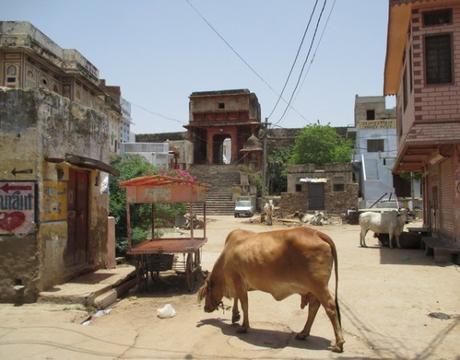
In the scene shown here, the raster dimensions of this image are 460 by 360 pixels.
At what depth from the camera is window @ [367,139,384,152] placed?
1598 inches

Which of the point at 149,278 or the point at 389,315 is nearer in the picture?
the point at 389,315

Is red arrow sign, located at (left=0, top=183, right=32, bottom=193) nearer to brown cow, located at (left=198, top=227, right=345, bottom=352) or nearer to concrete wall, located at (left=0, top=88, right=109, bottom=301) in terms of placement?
concrete wall, located at (left=0, top=88, right=109, bottom=301)

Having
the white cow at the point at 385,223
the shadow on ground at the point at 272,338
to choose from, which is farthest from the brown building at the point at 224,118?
the shadow on ground at the point at 272,338

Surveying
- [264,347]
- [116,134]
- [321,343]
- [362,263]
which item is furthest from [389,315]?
[116,134]

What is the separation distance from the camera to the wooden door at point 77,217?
9.19 m

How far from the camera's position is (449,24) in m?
11.6

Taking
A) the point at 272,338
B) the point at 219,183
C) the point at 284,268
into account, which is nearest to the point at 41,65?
the point at 284,268

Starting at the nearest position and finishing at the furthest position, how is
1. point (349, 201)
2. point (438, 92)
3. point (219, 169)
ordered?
point (438, 92), point (349, 201), point (219, 169)

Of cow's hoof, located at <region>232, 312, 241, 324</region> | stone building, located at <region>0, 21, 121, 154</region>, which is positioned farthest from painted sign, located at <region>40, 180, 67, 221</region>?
stone building, located at <region>0, 21, 121, 154</region>

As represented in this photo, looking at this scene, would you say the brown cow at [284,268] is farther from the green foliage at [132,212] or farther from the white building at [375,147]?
the white building at [375,147]

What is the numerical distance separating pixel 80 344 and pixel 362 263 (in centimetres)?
862

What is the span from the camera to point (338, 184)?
1313 inches

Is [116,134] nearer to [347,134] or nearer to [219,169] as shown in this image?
[219,169]

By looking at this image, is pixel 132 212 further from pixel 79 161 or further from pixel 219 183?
pixel 219 183
